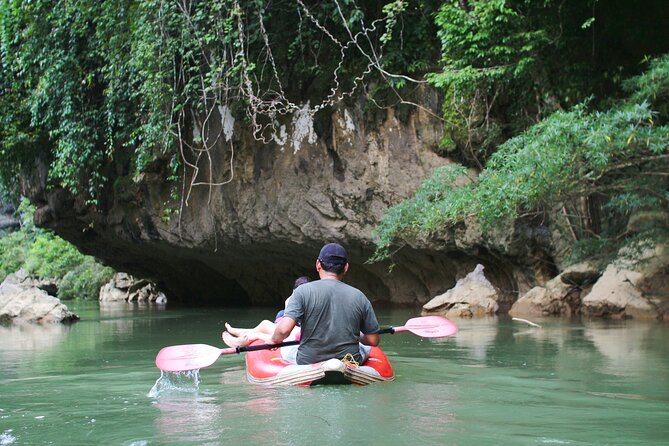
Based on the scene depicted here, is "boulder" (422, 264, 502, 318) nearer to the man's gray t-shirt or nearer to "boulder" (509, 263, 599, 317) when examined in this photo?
"boulder" (509, 263, 599, 317)

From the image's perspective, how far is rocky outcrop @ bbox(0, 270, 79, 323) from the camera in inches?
527

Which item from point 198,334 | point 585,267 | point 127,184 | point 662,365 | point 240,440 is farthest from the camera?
point 127,184

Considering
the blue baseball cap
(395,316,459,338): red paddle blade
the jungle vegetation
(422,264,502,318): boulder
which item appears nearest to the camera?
the blue baseball cap

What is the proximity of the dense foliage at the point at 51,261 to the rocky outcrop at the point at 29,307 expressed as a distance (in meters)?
17.2

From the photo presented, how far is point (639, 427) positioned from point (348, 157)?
996 cm

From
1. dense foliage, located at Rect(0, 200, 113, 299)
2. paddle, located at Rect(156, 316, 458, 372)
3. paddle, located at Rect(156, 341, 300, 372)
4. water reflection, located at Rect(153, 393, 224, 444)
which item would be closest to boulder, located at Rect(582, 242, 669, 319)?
paddle, located at Rect(156, 316, 458, 372)

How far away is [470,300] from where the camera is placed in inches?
486

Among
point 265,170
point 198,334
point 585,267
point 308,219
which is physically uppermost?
point 265,170

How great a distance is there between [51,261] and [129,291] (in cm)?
808

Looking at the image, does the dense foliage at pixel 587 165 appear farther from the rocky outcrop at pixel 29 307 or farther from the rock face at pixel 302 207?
the rocky outcrop at pixel 29 307

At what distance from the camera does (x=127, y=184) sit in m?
15.9

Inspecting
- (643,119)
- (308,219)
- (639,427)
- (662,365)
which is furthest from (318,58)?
(639,427)

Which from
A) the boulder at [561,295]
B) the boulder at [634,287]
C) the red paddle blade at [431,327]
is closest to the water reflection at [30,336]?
the red paddle blade at [431,327]

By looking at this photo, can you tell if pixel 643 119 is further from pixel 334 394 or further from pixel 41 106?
pixel 41 106
